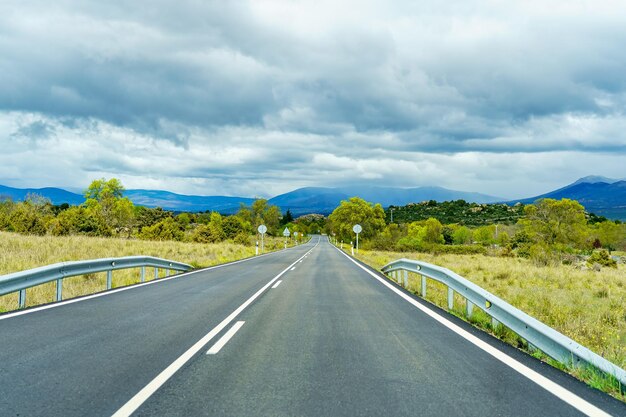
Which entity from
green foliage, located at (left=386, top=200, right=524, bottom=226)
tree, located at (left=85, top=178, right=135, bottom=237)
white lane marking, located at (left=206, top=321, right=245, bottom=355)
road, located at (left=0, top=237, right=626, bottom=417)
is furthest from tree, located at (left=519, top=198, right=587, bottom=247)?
green foliage, located at (left=386, top=200, right=524, bottom=226)

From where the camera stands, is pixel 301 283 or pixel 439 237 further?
pixel 439 237

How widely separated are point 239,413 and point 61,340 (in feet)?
12.1

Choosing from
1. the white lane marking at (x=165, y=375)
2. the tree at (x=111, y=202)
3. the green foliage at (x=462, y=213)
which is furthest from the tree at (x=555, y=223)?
the green foliage at (x=462, y=213)

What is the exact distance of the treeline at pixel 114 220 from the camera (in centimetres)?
3541

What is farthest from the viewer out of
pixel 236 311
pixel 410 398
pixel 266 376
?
pixel 236 311

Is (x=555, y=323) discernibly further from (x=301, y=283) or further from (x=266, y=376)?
(x=301, y=283)

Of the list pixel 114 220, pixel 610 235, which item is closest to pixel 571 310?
pixel 610 235

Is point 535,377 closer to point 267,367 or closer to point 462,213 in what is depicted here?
point 267,367

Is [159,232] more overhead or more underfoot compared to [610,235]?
more overhead

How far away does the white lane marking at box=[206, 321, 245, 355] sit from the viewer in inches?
214

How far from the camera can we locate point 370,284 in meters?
13.8

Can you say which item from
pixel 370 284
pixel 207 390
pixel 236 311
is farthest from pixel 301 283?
pixel 207 390

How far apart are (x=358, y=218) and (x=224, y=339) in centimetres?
8486

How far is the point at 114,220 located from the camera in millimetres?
85250
